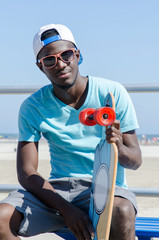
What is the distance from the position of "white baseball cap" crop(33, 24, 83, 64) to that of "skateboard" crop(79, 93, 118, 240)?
19.2 inches

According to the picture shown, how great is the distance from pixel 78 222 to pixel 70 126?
56 centimetres

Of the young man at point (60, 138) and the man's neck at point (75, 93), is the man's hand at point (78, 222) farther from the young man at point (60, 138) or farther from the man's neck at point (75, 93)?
the man's neck at point (75, 93)

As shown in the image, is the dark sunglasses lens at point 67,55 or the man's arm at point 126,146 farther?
the dark sunglasses lens at point 67,55

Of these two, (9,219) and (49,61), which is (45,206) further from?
(49,61)

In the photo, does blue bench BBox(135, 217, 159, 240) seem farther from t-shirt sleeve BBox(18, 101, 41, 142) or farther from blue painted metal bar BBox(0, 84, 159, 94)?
blue painted metal bar BBox(0, 84, 159, 94)

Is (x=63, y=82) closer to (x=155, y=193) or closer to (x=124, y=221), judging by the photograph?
(x=124, y=221)

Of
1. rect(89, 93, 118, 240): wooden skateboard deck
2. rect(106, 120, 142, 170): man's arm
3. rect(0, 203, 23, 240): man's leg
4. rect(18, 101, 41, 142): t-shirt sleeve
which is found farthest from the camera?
rect(18, 101, 41, 142): t-shirt sleeve

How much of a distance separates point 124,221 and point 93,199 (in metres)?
0.23

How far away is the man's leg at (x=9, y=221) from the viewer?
182 centimetres

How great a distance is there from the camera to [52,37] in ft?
7.11

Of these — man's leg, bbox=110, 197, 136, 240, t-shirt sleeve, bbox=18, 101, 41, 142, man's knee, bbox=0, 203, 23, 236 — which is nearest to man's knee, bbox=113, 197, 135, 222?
man's leg, bbox=110, 197, 136, 240

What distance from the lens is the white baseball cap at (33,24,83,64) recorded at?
2166mm

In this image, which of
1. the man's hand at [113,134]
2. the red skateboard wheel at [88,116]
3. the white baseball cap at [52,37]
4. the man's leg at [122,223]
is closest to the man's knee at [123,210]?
the man's leg at [122,223]

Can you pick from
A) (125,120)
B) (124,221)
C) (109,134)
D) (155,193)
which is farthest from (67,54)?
(155,193)
